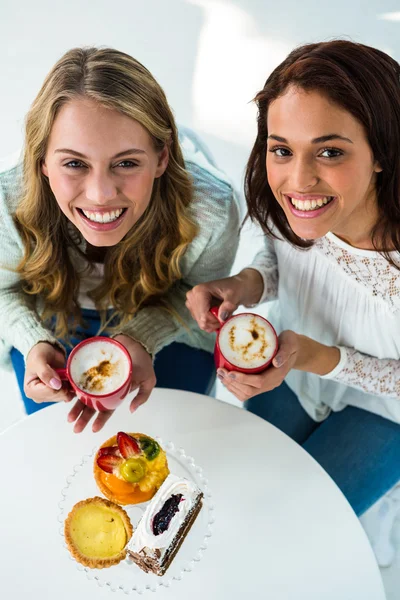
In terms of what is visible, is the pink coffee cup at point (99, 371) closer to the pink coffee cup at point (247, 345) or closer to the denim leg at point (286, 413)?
the pink coffee cup at point (247, 345)

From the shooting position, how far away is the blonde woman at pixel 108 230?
1.47 meters

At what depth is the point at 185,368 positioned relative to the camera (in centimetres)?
210

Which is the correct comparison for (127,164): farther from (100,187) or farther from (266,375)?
(266,375)

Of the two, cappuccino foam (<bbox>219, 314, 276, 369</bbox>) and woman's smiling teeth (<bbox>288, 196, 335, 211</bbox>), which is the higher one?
woman's smiling teeth (<bbox>288, 196, 335, 211</bbox>)

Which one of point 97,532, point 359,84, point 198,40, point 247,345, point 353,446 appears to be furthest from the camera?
point 198,40

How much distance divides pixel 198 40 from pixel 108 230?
87.5 inches

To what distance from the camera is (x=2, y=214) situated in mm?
1740

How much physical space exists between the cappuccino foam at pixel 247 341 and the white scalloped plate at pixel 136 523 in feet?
0.95

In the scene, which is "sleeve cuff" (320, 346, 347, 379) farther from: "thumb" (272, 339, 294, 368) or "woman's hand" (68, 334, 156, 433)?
"woman's hand" (68, 334, 156, 433)

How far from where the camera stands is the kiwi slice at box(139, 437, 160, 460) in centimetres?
145

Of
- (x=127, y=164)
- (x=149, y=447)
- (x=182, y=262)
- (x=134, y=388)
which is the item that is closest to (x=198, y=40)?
(x=182, y=262)

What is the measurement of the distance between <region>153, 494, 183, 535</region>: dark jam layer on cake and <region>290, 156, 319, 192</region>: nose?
759 millimetres

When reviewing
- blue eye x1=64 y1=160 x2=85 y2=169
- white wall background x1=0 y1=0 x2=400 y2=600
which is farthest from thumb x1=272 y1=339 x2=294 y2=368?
white wall background x1=0 y1=0 x2=400 y2=600

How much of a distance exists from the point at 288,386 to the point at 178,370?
37cm
